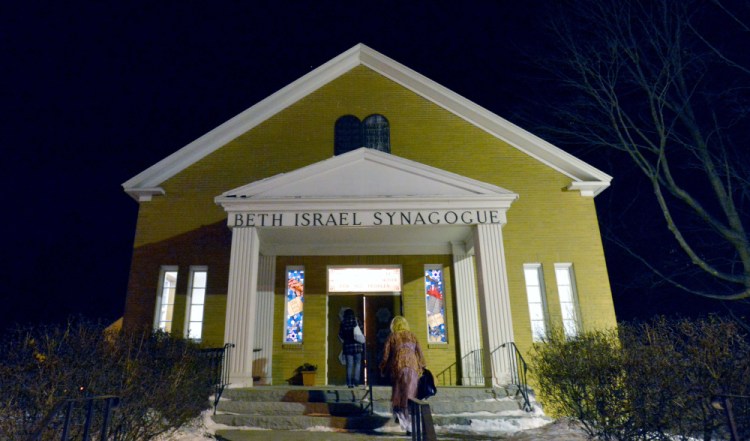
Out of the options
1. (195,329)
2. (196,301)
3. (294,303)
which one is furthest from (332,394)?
(196,301)

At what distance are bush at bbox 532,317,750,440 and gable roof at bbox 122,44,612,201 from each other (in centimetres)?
669

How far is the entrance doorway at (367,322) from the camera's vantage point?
12.2 metres

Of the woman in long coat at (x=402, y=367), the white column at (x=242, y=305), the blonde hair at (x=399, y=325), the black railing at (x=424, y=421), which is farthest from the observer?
the white column at (x=242, y=305)

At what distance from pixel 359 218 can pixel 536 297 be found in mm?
4937

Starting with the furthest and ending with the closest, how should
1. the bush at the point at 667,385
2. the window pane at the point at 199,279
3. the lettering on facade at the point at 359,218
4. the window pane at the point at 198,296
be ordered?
the window pane at the point at 199,279, the window pane at the point at 198,296, the lettering on facade at the point at 359,218, the bush at the point at 667,385

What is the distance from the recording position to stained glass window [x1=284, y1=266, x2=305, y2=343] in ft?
40.0

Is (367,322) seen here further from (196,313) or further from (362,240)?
(196,313)

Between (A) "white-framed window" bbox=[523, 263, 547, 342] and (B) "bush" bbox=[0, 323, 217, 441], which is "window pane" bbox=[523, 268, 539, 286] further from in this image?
(B) "bush" bbox=[0, 323, 217, 441]

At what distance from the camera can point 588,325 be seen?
11.6 meters

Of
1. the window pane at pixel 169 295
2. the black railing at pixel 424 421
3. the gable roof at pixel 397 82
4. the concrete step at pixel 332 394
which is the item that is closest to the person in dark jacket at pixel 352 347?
the concrete step at pixel 332 394

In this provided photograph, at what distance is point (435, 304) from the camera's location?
40.7ft

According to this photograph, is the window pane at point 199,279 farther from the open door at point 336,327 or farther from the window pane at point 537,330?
the window pane at point 537,330

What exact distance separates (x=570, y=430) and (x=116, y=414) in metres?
6.54

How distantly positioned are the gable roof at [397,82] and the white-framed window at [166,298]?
2.13 meters
